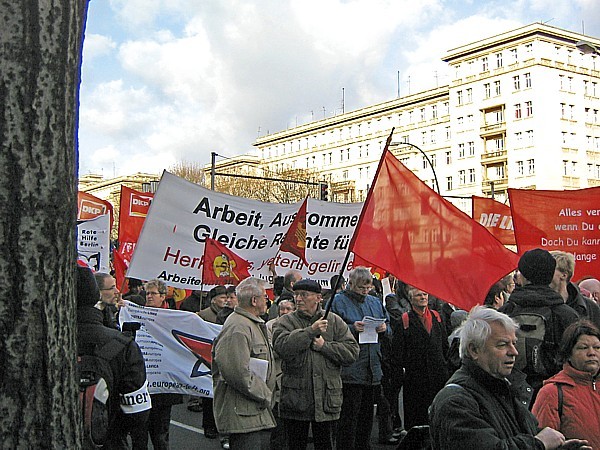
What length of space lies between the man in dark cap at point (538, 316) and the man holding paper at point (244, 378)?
1.90 meters

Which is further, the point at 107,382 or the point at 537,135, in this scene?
the point at 537,135

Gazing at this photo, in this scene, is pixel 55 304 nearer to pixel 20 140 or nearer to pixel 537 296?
pixel 20 140

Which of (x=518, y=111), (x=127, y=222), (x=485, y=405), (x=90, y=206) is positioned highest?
(x=518, y=111)

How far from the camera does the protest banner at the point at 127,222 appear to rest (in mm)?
13250

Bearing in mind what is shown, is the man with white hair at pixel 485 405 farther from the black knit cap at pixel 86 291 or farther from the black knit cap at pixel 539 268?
the black knit cap at pixel 86 291

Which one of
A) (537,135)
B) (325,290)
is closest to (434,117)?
(537,135)

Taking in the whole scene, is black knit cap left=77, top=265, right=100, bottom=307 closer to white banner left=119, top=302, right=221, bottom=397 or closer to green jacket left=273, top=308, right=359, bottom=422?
green jacket left=273, top=308, right=359, bottom=422

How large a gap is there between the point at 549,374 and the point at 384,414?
13.9 feet

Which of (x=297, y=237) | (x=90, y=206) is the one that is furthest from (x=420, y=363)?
(x=90, y=206)

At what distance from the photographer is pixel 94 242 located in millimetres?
13289

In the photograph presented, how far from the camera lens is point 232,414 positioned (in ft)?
18.4

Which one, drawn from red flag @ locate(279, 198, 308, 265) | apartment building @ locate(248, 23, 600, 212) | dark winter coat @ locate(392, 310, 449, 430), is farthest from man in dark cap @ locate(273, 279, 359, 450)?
apartment building @ locate(248, 23, 600, 212)

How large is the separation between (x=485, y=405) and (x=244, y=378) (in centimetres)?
245

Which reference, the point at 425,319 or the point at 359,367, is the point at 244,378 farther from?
the point at 425,319
